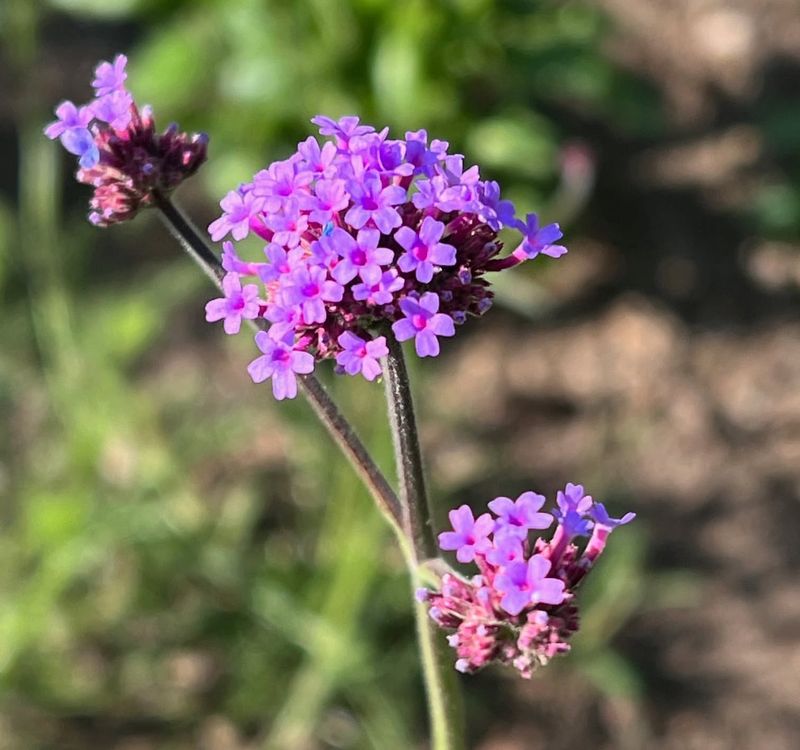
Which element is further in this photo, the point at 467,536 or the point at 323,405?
the point at 323,405

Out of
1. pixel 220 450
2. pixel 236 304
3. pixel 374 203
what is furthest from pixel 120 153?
pixel 220 450

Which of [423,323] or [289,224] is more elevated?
[289,224]

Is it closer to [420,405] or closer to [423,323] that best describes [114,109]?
[423,323]

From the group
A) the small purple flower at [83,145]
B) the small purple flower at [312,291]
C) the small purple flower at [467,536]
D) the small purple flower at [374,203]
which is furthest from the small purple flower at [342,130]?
the small purple flower at [467,536]

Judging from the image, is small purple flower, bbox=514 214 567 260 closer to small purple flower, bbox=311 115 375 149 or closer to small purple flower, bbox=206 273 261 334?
small purple flower, bbox=311 115 375 149

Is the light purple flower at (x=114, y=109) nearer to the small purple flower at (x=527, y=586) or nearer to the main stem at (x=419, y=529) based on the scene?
the main stem at (x=419, y=529)

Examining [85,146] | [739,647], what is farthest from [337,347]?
[739,647]

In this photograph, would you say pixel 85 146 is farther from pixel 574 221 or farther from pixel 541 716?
pixel 574 221

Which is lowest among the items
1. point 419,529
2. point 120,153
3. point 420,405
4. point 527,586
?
point 527,586
